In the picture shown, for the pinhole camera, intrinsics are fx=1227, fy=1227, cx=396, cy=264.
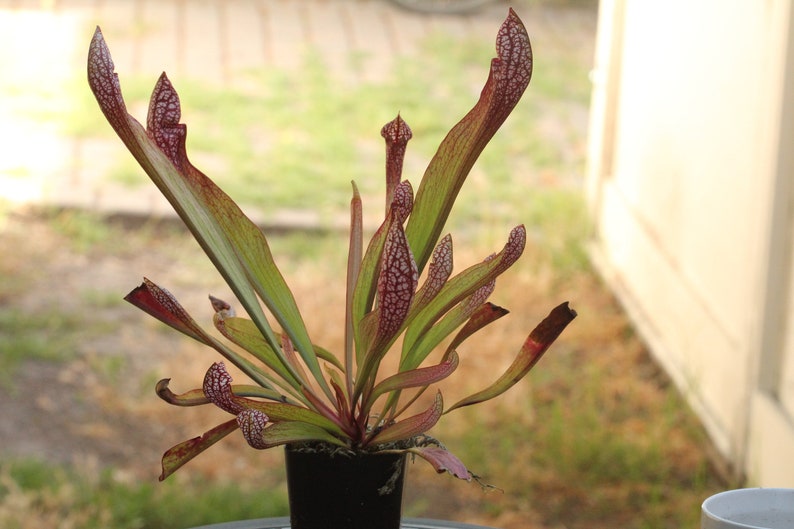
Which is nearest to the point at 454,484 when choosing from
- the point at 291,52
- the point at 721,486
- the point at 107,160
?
the point at 721,486

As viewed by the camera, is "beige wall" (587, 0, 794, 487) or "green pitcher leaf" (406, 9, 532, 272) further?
"beige wall" (587, 0, 794, 487)

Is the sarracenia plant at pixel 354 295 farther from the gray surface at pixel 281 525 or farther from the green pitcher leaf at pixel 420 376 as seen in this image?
the gray surface at pixel 281 525

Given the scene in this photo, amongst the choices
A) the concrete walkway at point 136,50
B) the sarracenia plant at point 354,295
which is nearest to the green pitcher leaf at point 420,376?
the sarracenia plant at point 354,295

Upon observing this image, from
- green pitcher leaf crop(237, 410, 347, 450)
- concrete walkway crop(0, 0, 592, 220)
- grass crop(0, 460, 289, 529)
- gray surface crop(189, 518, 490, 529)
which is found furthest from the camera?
concrete walkway crop(0, 0, 592, 220)

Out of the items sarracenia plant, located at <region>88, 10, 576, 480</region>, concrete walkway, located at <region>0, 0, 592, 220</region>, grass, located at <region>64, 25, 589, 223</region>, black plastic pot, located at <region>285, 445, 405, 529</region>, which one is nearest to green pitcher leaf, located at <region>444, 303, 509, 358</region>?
sarracenia plant, located at <region>88, 10, 576, 480</region>

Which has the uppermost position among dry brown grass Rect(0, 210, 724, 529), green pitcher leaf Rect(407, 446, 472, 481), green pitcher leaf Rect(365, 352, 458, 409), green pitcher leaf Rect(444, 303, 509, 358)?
green pitcher leaf Rect(444, 303, 509, 358)

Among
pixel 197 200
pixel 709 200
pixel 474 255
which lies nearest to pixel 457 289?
pixel 197 200

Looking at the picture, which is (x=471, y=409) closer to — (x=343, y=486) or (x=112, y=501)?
(x=112, y=501)

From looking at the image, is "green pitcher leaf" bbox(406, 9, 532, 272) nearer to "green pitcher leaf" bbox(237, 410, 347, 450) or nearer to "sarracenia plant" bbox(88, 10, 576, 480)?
"sarracenia plant" bbox(88, 10, 576, 480)
